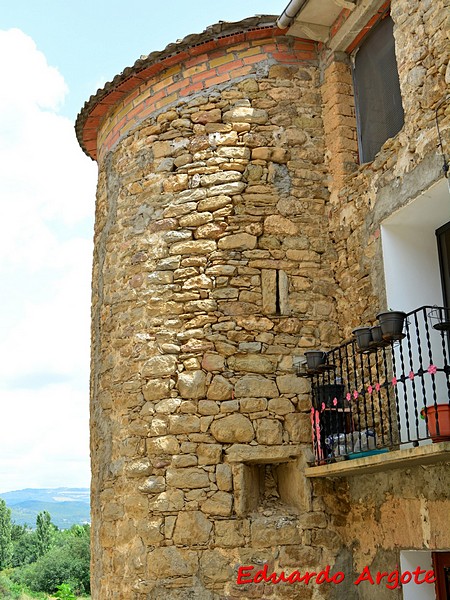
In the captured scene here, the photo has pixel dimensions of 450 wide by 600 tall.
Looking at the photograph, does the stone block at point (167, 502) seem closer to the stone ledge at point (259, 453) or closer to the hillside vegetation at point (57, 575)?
the stone ledge at point (259, 453)

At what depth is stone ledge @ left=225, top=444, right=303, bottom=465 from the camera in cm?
677

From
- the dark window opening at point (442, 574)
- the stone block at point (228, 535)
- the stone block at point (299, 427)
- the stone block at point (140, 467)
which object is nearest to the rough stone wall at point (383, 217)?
the dark window opening at point (442, 574)

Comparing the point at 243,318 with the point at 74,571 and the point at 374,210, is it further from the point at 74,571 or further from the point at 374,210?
the point at 74,571

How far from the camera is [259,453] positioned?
6.80 metres

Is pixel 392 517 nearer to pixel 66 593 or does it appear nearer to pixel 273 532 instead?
pixel 273 532

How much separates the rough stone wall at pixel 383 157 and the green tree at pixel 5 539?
29.9m

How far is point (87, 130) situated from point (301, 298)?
355cm

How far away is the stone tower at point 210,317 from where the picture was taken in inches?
263

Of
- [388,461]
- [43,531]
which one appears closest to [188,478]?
[388,461]

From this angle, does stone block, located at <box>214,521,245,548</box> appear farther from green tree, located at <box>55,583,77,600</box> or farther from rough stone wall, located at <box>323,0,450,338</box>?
green tree, located at <box>55,583,77,600</box>

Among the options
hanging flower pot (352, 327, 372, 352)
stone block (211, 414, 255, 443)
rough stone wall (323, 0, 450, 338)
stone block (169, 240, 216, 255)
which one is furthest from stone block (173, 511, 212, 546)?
stone block (169, 240, 216, 255)

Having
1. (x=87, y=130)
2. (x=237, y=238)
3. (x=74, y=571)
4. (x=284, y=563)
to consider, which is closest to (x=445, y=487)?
(x=284, y=563)

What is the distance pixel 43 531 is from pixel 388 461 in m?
30.9

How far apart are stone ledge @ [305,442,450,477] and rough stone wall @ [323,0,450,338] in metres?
1.34
